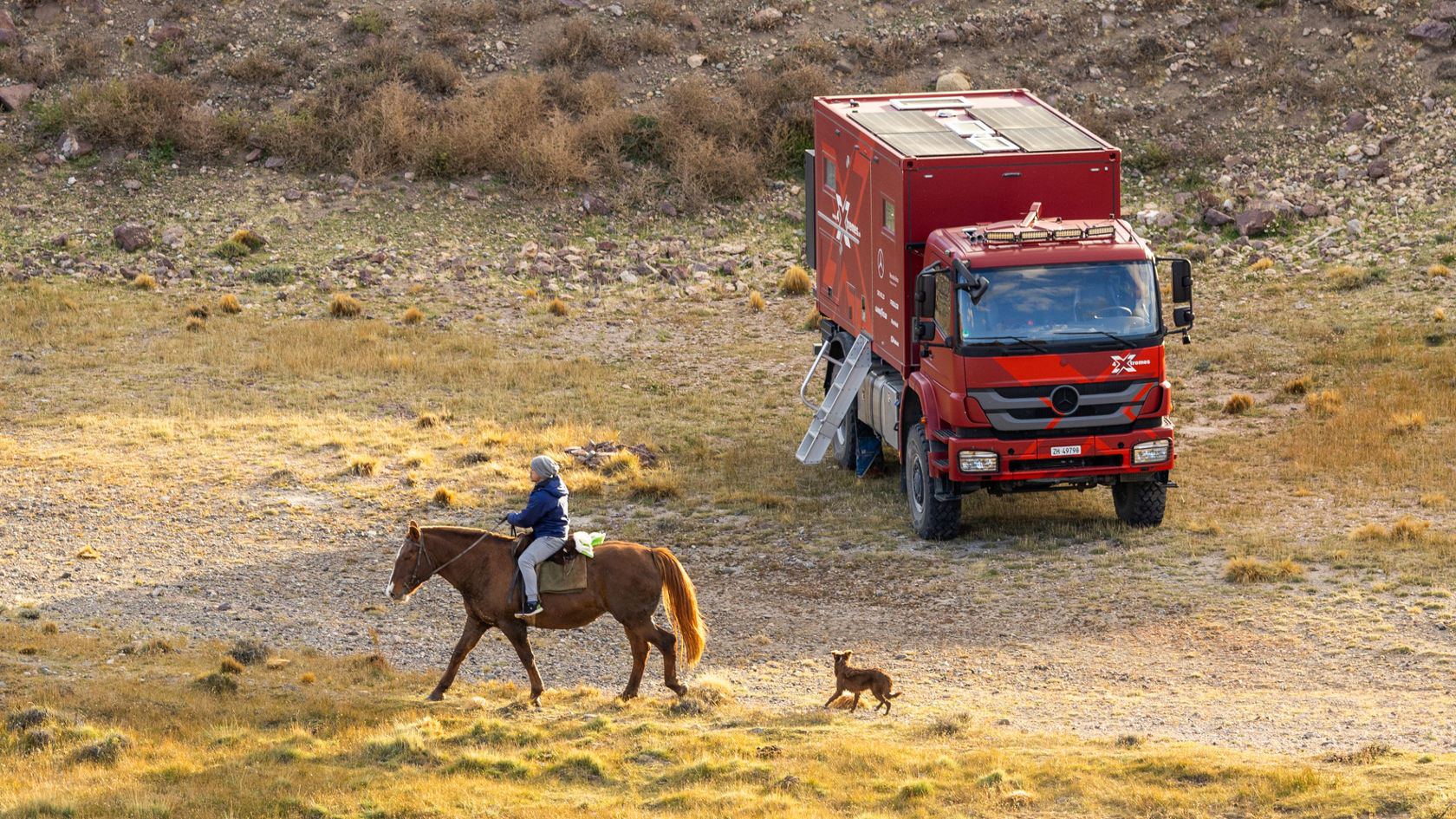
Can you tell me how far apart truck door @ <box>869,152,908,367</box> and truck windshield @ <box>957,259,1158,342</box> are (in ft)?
5.12

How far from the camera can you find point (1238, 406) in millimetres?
22766

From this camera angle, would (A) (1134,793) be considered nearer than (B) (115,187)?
Yes

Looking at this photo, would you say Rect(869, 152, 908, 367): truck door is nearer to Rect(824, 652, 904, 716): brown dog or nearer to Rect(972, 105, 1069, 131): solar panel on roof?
Rect(972, 105, 1069, 131): solar panel on roof

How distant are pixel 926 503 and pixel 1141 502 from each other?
2568mm

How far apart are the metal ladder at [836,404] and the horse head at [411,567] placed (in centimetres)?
819

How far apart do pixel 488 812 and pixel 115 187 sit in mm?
27249

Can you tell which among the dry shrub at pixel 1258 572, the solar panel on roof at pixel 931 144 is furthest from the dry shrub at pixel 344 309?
the dry shrub at pixel 1258 572

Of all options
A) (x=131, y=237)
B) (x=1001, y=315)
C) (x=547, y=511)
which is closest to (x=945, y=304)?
(x=1001, y=315)

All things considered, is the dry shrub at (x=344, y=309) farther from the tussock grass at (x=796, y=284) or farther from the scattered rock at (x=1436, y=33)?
the scattered rock at (x=1436, y=33)

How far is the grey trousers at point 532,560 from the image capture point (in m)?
12.5

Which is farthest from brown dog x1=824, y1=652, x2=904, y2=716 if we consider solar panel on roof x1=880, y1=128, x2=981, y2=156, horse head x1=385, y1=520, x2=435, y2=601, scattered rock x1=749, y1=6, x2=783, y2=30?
scattered rock x1=749, y1=6, x2=783, y2=30

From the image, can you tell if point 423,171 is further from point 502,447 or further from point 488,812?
point 488,812

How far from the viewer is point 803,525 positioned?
18.7m

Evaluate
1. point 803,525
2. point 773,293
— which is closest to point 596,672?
point 803,525
